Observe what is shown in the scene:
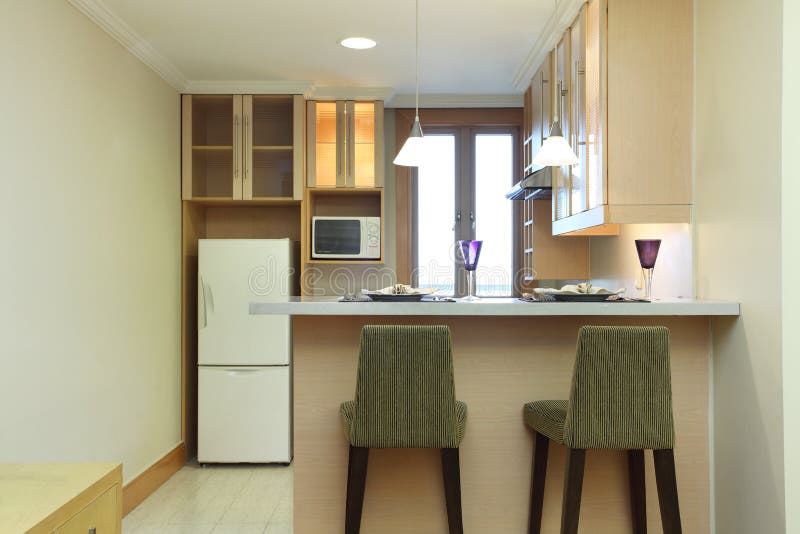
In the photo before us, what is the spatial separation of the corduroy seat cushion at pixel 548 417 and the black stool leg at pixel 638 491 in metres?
0.32

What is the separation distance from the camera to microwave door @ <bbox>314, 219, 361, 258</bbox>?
449 cm

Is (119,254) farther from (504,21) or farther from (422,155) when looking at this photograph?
(504,21)

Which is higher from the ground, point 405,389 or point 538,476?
point 405,389

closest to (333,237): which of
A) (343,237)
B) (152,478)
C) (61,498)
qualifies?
(343,237)

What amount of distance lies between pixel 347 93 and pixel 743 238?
2.97m

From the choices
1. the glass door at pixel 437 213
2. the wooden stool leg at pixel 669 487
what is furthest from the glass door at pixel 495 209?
the wooden stool leg at pixel 669 487

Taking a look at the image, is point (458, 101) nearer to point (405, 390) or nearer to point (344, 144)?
point (344, 144)

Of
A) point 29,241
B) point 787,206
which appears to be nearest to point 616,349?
point 787,206

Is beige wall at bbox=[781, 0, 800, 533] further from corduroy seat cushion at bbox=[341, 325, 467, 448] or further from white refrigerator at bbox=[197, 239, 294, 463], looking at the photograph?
white refrigerator at bbox=[197, 239, 294, 463]

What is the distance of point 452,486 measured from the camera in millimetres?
2156

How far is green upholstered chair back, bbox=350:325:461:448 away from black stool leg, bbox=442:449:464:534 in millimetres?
65

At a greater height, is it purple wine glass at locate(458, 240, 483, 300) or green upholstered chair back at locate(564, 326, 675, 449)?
purple wine glass at locate(458, 240, 483, 300)

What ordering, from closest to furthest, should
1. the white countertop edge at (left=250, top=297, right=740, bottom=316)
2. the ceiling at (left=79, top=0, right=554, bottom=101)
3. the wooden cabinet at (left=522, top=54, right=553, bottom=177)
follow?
1. the white countertop edge at (left=250, top=297, right=740, bottom=316)
2. the ceiling at (left=79, top=0, right=554, bottom=101)
3. the wooden cabinet at (left=522, top=54, right=553, bottom=177)

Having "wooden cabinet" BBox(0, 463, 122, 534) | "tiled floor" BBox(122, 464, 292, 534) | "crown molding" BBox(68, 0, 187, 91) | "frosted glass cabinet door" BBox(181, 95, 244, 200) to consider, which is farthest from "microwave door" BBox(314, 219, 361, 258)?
"wooden cabinet" BBox(0, 463, 122, 534)
